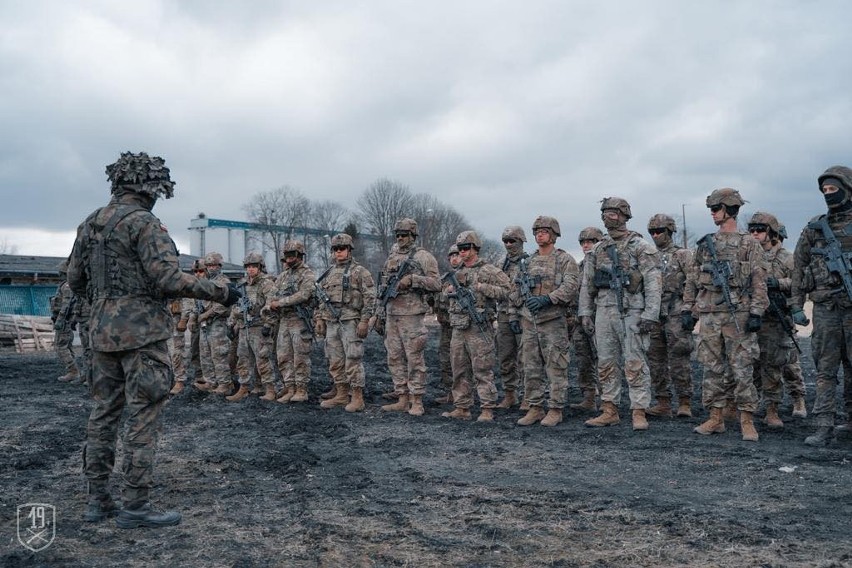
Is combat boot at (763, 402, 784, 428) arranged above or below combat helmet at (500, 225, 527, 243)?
below

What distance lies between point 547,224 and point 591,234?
6.02 feet

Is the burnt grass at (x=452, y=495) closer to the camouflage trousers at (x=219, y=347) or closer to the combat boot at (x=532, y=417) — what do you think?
the combat boot at (x=532, y=417)

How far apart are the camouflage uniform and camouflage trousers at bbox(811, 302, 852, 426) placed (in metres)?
5.82

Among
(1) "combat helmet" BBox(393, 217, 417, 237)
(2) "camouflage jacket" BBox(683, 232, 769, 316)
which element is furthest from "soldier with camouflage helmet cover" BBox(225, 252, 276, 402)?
(2) "camouflage jacket" BBox(683, 232, 769, 316)

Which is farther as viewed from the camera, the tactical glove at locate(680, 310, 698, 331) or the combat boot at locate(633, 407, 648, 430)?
the tactical glove at locate(680, 310, 698, 331)

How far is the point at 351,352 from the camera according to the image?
9844 mm

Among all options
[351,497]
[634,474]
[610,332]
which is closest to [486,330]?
[610,332]

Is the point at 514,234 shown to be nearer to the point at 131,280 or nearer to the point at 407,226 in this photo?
the point at 407,226

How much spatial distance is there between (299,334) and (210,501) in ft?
17.5

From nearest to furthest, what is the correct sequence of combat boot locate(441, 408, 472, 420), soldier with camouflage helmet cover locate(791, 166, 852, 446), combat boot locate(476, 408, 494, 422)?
soldier with camouflage helmet cover locate(791, 166, 852, 446)
combat boot locate(476, 408, 494, 422)
combat boot locate(441, 408, 472, 420)

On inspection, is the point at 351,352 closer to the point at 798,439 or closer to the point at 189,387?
the point at 189,387

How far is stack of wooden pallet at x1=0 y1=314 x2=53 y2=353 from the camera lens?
69.5ft

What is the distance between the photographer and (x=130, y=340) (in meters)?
4.73

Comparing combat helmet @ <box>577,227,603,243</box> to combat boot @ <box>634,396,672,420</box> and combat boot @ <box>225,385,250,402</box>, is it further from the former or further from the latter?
combat boot @ <box>225,385,250,402</box>
